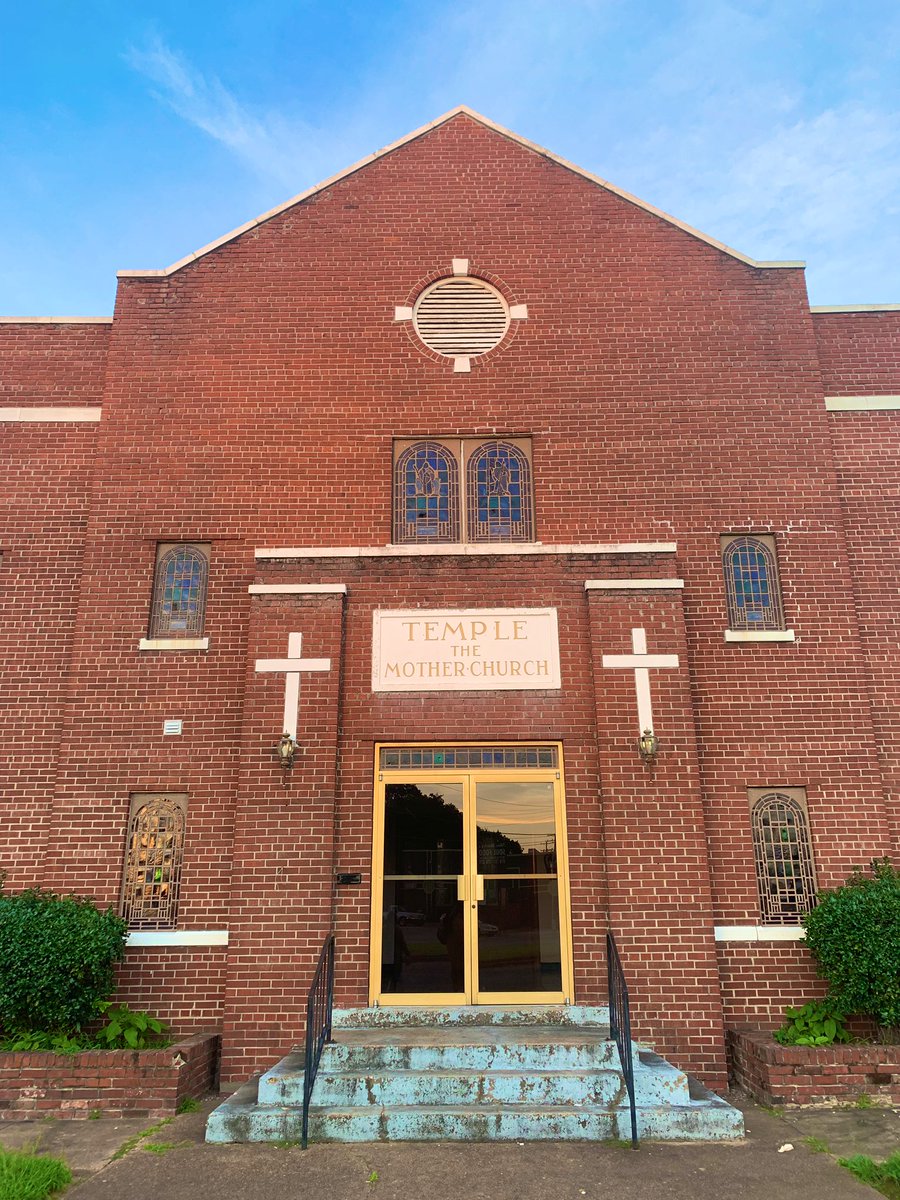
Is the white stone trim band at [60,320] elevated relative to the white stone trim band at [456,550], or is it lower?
elevated

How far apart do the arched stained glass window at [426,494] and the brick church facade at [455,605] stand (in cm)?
4

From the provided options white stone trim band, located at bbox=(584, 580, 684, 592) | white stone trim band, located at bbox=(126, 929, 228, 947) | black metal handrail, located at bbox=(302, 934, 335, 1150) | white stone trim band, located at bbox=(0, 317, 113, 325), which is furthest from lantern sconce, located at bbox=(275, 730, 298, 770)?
white stone trim band, located at bbox=(0, 317, 113, 325)

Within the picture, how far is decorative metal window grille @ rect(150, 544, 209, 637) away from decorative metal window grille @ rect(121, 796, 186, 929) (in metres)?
1.84

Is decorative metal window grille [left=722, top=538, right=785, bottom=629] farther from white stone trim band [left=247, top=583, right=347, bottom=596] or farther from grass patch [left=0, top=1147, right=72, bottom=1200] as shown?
grass patch [left=0, top=1147, right=72, bottom=1200]

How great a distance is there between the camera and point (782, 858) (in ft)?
29.4

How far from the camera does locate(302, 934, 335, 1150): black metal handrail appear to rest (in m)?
6.51

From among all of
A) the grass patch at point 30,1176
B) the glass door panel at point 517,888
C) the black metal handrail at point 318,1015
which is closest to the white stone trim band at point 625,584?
the glass door panel at point 517,888

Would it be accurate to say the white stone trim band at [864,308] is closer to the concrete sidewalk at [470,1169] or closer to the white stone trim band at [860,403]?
the white stone trim band at [860,403]

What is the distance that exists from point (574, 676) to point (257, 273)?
618cm

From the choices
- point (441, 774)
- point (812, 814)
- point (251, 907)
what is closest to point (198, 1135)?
point (251, 907)

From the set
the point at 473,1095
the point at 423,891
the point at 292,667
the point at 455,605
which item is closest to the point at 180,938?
the point at 423,891

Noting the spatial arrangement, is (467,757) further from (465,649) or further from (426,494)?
(426,494)

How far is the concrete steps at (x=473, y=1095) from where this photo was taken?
6578 mm

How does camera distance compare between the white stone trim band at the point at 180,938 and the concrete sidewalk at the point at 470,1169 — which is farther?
the white stone trim band at the point at 180,938
